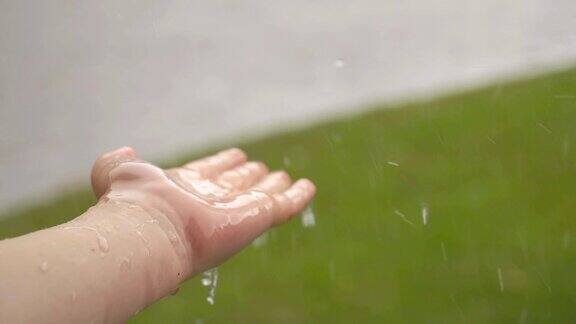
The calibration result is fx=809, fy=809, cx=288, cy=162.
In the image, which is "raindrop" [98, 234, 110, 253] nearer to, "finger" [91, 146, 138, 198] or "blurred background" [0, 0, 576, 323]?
"finger" [91, 146, 138, 198]

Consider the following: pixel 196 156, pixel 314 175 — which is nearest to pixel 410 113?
pixel 314 175

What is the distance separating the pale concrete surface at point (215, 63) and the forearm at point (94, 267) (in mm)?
2737

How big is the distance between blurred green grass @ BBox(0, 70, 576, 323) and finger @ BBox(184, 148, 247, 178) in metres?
0.63

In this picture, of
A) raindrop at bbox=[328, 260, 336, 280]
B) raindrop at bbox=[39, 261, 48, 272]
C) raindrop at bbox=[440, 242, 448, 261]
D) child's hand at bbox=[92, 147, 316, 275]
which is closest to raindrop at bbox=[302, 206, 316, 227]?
raindrop at bbox=[328, 260, 336, 280]

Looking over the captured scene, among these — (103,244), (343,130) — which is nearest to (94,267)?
(103,244)

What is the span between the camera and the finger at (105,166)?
1886 millimetres

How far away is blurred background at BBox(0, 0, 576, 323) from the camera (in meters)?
2.76

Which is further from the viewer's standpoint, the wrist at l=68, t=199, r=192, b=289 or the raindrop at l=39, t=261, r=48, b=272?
the wrist at l=68, t=199, r=192, b=289

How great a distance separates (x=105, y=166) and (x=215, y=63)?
11.2 ft

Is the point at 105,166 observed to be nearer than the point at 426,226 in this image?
Yes

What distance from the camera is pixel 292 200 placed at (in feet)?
6.86

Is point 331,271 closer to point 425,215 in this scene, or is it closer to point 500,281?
point 425,215

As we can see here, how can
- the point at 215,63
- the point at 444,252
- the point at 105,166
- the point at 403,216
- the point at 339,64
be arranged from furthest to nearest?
the point at 215,63
the point at 339,64
the point at 403,216
the point at 444,252
the point at 105,166

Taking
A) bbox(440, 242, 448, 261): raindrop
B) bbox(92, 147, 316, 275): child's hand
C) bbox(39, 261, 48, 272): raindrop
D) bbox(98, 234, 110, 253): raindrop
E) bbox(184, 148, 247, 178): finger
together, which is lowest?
bbox(440, 242, 448, 261): raindrop
